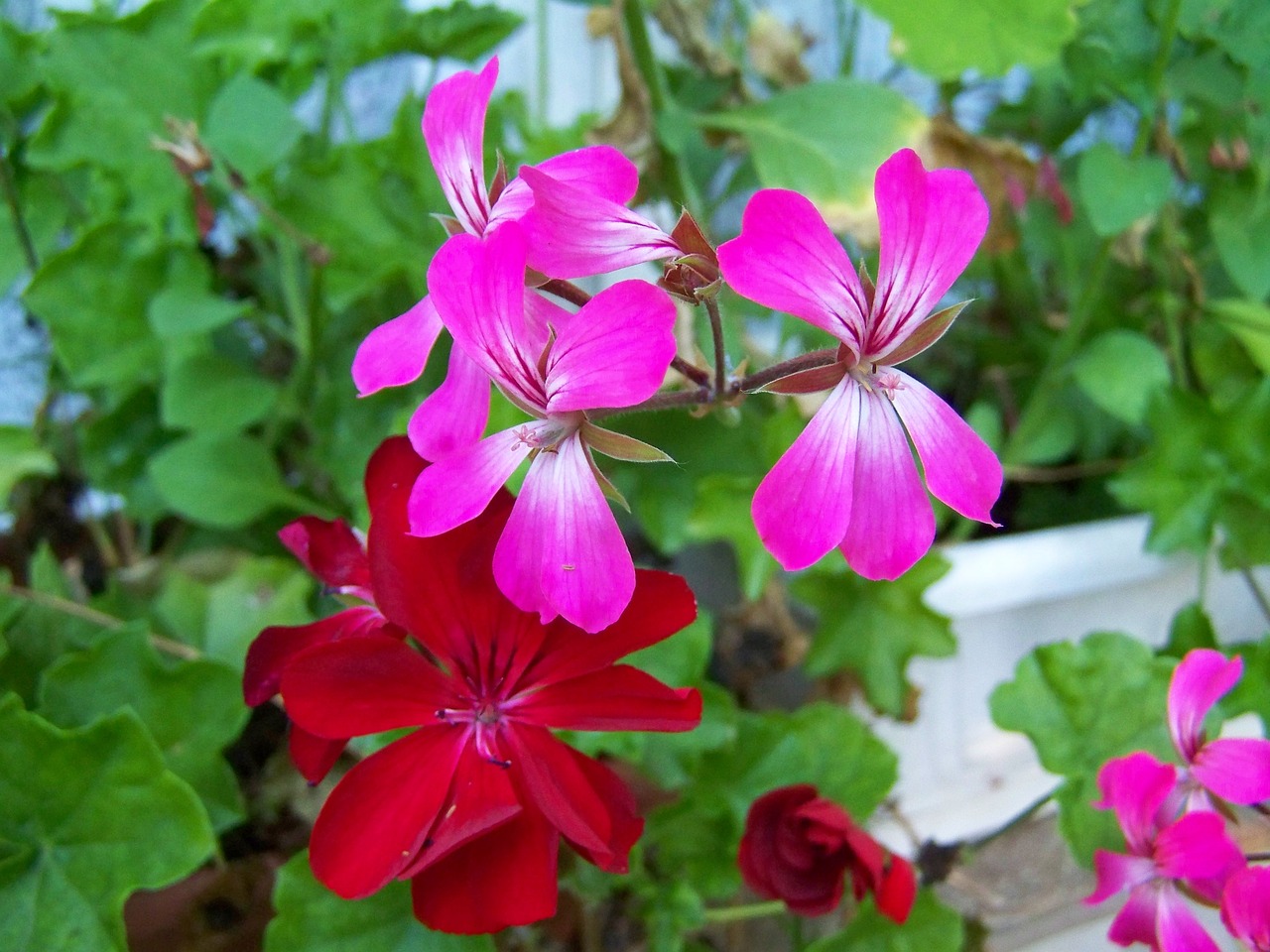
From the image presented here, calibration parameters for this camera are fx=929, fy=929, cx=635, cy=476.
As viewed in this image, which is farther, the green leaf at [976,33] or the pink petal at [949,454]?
the green leaf at [976,33]

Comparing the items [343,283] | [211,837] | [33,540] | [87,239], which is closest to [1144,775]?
[211,837]

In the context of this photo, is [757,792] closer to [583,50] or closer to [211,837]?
[211,837]

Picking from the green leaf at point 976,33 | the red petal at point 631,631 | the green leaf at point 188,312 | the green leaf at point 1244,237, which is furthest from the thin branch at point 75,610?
the green leaf at point 1244,237

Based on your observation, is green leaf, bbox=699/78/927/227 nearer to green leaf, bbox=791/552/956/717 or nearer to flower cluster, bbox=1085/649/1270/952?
green leaf, bbox=791/552/956/717

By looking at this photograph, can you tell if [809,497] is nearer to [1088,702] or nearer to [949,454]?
[949,454]

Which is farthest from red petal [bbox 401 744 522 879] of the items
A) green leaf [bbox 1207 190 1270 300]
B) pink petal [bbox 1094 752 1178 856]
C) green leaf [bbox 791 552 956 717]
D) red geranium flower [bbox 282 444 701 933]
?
green leaf [bbox 1207 190 1270 300]

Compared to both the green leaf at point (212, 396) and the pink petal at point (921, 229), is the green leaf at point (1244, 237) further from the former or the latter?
the green leaf at point (212, 396)
